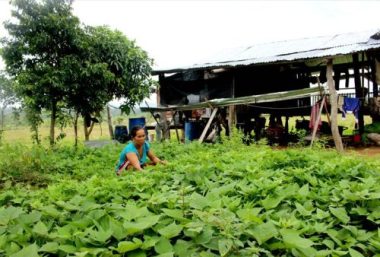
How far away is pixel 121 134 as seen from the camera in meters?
16.5

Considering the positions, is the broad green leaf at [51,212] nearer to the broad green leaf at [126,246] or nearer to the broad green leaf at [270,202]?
the broad green leaf at [126,246]

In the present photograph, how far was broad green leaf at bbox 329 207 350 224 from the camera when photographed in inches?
106

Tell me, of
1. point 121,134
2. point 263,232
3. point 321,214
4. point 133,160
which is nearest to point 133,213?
point 263,232

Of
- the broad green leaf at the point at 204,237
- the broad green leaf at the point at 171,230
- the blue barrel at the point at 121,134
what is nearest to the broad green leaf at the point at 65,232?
the broad green leaf at the point at 171,230

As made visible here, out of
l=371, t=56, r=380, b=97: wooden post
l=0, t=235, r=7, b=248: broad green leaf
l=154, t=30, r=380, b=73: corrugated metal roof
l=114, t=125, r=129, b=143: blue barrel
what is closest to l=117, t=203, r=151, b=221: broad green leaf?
l=0, t=235, r=7, b=248: broad green leaf

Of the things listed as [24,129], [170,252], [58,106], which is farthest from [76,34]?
[24,129]

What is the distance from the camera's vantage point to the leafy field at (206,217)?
2117 millimetres

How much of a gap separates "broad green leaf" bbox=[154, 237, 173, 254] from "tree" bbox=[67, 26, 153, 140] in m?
9.24

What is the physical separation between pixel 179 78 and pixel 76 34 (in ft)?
22.6

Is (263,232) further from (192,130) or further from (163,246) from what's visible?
(192,130)

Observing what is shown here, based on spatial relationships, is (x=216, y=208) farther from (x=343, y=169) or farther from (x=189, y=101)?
(x=189, y=101)

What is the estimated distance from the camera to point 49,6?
411 inches

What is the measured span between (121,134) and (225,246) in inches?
585

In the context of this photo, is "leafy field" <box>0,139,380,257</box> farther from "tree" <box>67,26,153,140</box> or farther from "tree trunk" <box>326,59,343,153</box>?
"tree" <box>67,26,153,140</box>
